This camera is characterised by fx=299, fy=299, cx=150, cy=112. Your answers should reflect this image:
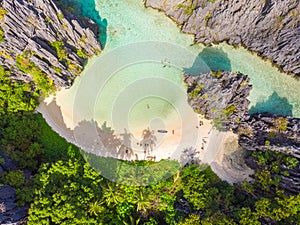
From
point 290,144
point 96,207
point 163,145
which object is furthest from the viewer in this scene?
point 163,145

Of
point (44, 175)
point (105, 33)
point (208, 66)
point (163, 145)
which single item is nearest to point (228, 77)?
point (208, 66)

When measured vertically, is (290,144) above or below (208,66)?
below

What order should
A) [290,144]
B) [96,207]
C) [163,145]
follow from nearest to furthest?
[96,207] → [290,144] → [163,145]

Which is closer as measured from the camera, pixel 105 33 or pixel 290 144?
pixel 290 144

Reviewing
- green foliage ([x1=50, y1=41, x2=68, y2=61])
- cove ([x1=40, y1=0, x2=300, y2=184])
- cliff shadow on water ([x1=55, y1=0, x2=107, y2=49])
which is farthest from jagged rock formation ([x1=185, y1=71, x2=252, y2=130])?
green foliage ([x1=50, y1=41, x2=68, y2=61])

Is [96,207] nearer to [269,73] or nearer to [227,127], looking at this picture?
[227,127]

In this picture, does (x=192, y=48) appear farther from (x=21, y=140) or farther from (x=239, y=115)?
(x=21, y=140)

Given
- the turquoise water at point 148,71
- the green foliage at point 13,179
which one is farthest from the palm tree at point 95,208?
the turquoise water at point 148,71
